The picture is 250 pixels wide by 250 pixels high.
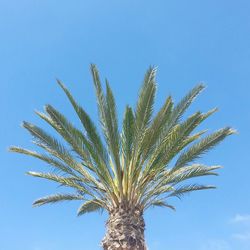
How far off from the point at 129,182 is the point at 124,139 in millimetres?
1304

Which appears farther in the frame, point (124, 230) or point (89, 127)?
point (89, 127)

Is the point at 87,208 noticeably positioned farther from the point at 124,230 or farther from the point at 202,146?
the point at 202,146

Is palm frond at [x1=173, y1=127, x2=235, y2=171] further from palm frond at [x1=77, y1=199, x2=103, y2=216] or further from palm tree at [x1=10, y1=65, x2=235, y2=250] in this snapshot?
palm frond at [x1=77, y1=199, x2=103, y2=216]

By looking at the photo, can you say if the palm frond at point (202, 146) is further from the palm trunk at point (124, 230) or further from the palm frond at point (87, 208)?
the palm frond at point (87, 208)

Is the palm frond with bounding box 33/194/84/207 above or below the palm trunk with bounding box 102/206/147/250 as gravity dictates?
above

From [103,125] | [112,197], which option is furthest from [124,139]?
[112,197]

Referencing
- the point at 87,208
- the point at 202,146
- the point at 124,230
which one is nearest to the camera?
the point at 124,230

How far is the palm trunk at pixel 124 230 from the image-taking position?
12086mm

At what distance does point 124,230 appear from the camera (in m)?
12.3

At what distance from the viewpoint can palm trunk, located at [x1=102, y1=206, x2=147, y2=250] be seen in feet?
39.7

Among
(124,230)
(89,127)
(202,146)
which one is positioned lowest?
(124,230)

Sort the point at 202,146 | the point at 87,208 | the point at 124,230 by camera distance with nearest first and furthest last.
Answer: the point at 124,230
the point at 202,146
the point at 87,208

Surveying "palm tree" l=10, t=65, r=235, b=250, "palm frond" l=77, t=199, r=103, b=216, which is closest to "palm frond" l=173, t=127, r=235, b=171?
"palm tree" l=10, t=65, r=235, b=250

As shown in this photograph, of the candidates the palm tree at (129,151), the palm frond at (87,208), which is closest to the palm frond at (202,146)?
the palm tree at (129,151)
